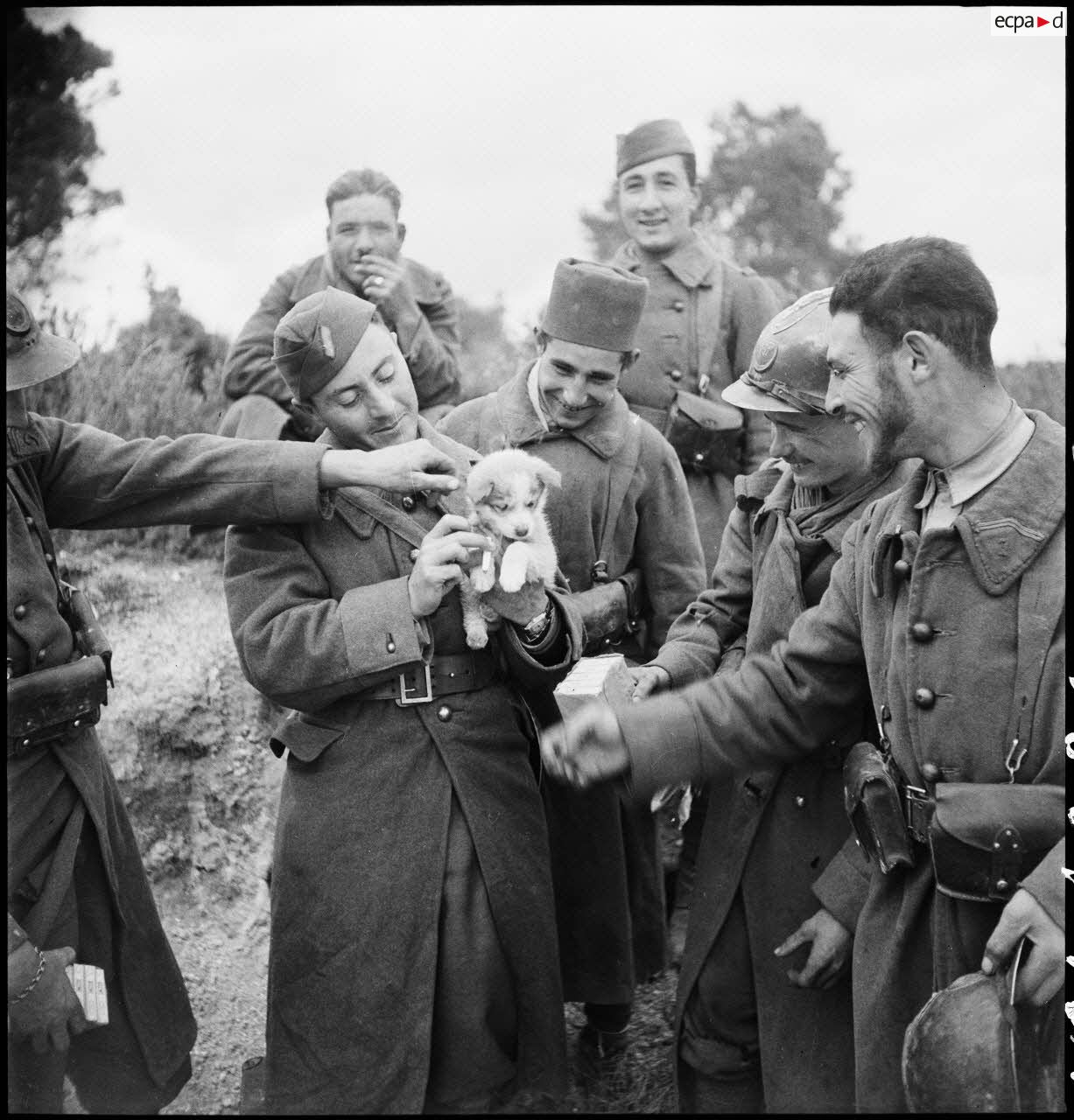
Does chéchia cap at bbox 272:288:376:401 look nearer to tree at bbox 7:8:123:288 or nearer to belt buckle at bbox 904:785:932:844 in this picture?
belt buckle at bbox 904:785:932:844

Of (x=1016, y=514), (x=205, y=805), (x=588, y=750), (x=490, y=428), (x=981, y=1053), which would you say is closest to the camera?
(x=981, y=1053)

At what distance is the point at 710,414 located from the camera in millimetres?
6031

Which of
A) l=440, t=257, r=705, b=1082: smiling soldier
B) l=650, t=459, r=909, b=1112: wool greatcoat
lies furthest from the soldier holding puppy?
l=440, t=257, r=705, b=1082: smiling soldier

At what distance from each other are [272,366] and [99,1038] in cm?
391

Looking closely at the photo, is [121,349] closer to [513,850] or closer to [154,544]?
[154,544]

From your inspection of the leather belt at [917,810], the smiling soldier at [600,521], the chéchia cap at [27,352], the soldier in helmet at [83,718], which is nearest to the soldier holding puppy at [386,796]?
the soldier in helmet at [83,718]

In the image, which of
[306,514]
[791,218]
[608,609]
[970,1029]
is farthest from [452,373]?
[791,218]

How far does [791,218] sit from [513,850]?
23849 millimetres

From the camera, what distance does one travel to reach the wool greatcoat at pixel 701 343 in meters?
6.20

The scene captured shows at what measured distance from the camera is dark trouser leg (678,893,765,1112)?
4109 millimetres

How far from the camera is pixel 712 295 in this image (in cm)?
642

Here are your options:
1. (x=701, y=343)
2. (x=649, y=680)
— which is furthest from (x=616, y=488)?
(x=701, y=343)

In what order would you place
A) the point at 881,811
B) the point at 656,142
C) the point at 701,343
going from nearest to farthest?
the point at 881,811, the point at 701,343, the point at 656,142

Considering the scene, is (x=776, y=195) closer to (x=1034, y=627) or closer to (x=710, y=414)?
(x=710, y=414)
